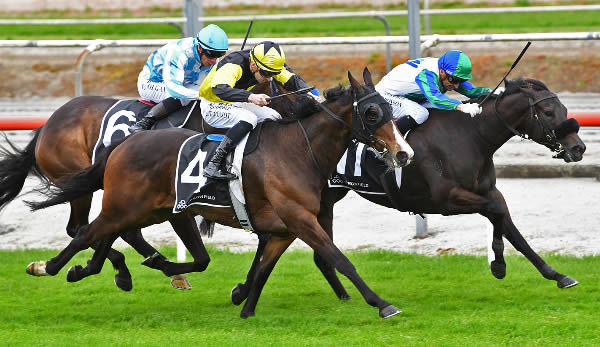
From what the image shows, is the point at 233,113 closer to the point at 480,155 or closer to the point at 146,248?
the point at 146,248

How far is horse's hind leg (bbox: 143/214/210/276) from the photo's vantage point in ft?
22.7

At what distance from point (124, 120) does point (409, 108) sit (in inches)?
84.5

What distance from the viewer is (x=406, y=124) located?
7.27 metres

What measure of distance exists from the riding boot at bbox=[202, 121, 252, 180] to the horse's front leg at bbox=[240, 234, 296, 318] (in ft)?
1.70

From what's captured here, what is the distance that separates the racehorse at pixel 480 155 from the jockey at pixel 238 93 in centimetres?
95

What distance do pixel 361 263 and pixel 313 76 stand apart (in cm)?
709

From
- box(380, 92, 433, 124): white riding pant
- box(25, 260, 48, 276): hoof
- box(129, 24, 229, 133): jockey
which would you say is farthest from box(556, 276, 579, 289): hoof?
box(25, 260, 48, 276): hoof

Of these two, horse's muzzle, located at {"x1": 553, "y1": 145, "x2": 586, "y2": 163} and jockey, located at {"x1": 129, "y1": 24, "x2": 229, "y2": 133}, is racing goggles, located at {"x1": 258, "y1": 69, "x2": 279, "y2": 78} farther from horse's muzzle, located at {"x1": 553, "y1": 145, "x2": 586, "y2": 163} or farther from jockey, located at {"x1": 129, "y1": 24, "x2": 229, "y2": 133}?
horse's muzzle, located at {"x1": 553, "y1": 145, "x2": 586, "y2": 163}

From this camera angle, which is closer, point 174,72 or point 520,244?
point 520,244

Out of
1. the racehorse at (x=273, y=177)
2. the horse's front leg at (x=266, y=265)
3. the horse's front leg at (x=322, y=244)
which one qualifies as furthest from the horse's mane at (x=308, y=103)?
the horse's front leg at (x=266, y=265)

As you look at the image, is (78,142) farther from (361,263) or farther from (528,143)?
(528,143)

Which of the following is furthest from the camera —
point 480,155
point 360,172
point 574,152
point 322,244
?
point 360,172

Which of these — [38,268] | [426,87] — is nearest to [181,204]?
[38,268]

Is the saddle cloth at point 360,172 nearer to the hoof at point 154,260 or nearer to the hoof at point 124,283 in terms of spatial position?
the hoof at point 154,260
